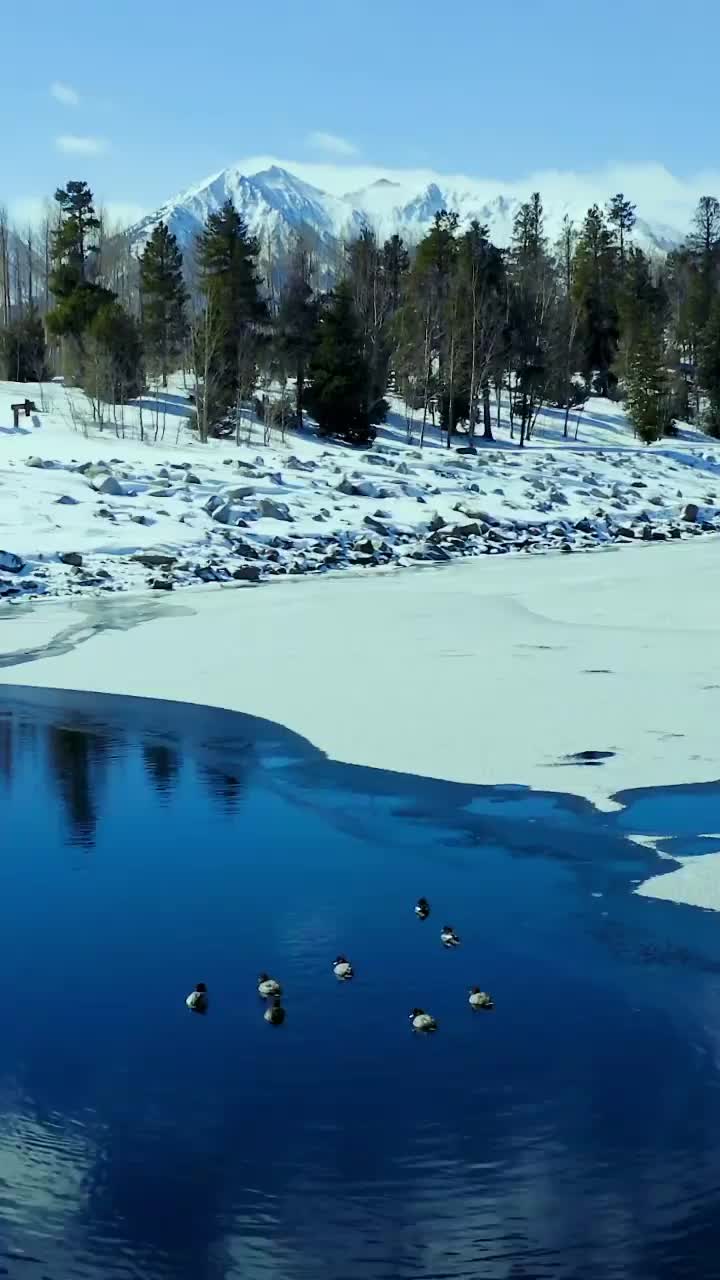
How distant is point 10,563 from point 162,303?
29636 mm

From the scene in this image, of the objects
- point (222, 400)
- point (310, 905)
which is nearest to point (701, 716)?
point (310, 905)

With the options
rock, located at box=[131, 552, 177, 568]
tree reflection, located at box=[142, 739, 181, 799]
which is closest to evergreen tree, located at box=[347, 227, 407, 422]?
rock, located at box=[131, 552, 177, 568]

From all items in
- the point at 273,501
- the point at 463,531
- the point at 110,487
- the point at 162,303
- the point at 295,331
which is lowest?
the point at 463,531

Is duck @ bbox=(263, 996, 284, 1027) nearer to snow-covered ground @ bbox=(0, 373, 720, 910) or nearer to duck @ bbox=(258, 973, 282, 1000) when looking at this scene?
duck @ bbox=(258, 973, 282, 1000)

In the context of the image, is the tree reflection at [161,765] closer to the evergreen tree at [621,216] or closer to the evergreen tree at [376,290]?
the evergreen tree at [376,290]

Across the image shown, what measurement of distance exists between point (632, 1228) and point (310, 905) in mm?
3191

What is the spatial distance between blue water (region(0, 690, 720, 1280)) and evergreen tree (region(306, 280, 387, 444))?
36.6 m

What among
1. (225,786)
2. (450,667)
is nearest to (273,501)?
(450,667)

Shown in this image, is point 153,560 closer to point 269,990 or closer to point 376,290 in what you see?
point 269,990

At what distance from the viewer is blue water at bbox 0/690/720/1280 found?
4203 millimetres

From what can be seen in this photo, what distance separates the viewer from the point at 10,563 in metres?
23.6

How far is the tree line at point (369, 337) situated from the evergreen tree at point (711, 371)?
0.24 ft

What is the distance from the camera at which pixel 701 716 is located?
11492 millimetres

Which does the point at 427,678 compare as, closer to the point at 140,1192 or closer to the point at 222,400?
the point at 140,1192
